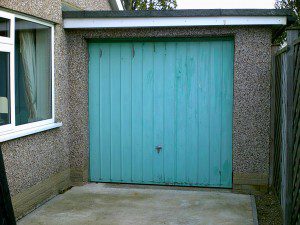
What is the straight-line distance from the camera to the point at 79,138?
26.1 feet

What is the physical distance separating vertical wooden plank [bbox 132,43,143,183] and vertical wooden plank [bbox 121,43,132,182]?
0.07m

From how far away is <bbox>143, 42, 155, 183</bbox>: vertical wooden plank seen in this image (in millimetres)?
7867

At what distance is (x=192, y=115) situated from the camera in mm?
7812

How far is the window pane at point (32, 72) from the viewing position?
6500mm

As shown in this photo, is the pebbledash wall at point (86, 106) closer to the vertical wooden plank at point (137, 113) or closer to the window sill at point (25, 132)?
the window sill at point (25, 132)

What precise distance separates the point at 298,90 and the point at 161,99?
11.4 ft

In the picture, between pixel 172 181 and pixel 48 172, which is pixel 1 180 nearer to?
pixel 48 172

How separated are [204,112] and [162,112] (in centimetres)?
67

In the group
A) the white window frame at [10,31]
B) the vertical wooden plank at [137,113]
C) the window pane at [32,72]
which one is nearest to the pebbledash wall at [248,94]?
the vertical wooden plank at [137,113]

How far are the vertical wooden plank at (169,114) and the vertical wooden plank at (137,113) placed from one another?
15.6 inches

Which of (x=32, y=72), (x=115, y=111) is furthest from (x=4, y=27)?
Answer: (x=115, y=111)

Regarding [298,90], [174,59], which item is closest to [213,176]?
[174,59]

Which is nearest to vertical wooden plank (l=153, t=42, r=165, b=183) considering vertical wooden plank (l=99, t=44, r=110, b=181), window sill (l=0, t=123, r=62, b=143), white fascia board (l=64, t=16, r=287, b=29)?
white fascia board (l=64, t=16, r=287, b=29)

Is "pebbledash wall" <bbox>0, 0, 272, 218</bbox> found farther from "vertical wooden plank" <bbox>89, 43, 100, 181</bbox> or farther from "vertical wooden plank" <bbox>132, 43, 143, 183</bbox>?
"vertical wooden plank" <bbox>132, 43, 143, 183</bbox>
